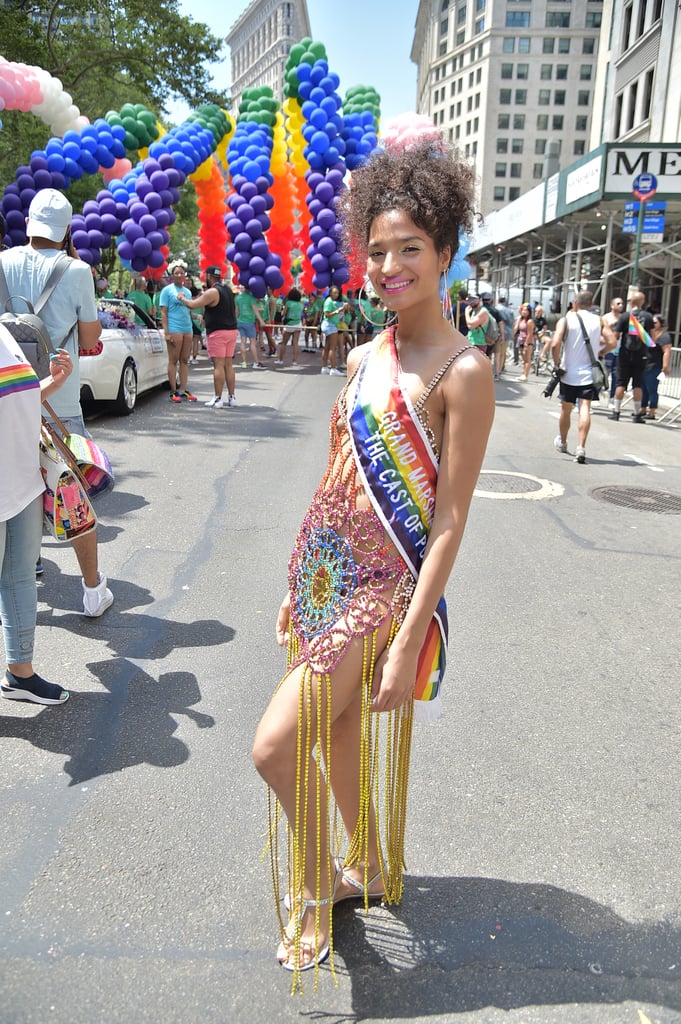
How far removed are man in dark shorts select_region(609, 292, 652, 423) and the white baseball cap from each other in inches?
399

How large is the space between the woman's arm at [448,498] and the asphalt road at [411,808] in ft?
2.70

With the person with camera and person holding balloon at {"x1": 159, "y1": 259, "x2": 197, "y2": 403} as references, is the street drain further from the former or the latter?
person holding balloon at {"x1": 159, "y1": 259, "x2": 197, "y2": 403}

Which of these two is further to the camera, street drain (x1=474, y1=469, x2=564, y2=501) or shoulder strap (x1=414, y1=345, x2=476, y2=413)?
street drain (x1=474, y1=469, x2=564, y2=501)

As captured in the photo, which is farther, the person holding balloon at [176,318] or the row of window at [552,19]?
the row of window at [552,19]

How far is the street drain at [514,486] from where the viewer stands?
7285mm

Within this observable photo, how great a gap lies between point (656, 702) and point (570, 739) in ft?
1.98

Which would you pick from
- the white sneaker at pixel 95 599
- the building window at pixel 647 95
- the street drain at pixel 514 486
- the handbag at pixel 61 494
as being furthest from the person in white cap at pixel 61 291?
the building window at pixel 647 95

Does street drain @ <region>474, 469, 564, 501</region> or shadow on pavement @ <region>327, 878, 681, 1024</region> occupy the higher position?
street drain @ <region>474, 469, 564, 501</region>

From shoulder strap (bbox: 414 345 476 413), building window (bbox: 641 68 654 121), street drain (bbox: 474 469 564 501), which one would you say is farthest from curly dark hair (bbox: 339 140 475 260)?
building window (bbox: 641 68 654 121)

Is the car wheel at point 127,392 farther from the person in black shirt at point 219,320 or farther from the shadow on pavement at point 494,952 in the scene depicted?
the shadow on pavement at point 494,952

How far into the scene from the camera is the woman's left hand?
1880mm

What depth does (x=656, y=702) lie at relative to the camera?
3619 mm

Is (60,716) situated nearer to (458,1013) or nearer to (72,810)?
(72,810)

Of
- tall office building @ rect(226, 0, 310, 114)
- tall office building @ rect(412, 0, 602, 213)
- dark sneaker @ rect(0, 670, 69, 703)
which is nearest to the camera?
dark sneaker @ rect(0, 670, 69, 703)
